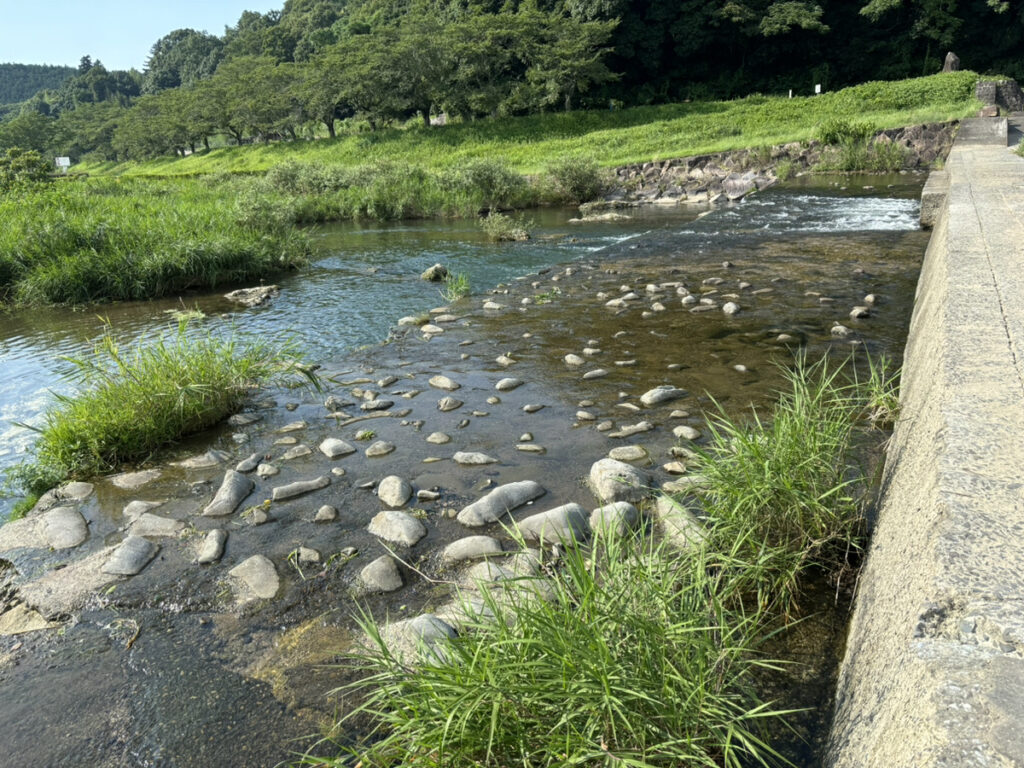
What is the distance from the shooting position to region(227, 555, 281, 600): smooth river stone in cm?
330

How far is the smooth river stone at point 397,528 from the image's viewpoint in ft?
11.8

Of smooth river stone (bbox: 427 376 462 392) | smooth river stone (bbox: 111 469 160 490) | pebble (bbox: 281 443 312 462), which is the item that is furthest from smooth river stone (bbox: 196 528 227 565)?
smooth river stone (bbox: 427 376 462 392)

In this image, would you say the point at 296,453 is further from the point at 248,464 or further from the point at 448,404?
the point at 448,404

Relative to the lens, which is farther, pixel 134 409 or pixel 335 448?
pixel 134 409

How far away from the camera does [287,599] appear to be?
10.6 ft

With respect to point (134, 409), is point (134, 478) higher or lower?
lower

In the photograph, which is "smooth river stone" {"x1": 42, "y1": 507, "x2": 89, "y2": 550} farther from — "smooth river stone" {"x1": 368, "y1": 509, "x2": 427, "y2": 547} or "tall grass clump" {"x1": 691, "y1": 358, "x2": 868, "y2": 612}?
"tall grass clump" {"x1": 691, "y1": 358, "x2": 868, "y2": 612}

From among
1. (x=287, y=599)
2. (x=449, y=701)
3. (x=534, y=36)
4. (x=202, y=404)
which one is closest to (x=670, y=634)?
(x=449, y=701)

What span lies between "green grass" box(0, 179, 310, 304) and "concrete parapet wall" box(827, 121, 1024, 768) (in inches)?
472

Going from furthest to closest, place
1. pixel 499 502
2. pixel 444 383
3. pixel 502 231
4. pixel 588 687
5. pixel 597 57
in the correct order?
pixel 597 57
pixel 502 231
pixel 444 383
pixel 499 502
pixel 588 687

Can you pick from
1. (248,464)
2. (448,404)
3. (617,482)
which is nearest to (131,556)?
(248,464)

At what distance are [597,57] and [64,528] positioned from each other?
1729 inches

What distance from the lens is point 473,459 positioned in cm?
448

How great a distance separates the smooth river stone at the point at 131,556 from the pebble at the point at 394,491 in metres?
1.31
